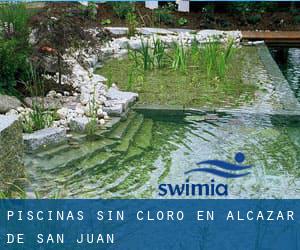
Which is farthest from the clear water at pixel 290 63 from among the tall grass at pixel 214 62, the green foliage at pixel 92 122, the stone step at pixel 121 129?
the green foliage at pixel 92 122

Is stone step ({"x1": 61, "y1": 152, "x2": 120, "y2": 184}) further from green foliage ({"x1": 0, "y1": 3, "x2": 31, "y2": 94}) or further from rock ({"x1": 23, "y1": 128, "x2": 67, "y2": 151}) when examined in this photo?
green foliage ({"x1": 0, "y1": 3, "x2": 31, "y2": 94})

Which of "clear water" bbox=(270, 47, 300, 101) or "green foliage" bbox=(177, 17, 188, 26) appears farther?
"green foliage" bbox=(177, 17, 188, 26)

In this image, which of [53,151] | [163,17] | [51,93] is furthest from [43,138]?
[163,17]

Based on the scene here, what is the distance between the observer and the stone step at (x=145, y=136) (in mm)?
5180

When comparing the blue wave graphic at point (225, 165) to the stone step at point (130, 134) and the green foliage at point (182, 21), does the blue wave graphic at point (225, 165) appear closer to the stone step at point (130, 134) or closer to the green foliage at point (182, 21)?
the stone step at point (130, 134)

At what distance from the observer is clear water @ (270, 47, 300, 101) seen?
7.93 meters

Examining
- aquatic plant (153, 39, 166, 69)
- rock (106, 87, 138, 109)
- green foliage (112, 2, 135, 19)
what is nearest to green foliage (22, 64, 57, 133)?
rock (106, 87, 138, 109)

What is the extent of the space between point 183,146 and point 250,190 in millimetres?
963

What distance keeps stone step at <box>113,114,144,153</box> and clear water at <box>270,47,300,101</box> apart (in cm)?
201

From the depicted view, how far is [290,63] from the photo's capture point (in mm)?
9359

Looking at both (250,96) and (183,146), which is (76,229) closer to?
(183,146)

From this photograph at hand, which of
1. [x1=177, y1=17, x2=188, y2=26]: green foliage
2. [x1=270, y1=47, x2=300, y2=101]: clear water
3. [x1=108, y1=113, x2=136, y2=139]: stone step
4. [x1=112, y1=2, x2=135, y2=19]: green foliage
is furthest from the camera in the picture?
[x1=177, y1=17, x2=188, y2=26]: green foliage

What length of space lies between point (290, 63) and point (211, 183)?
542 cm

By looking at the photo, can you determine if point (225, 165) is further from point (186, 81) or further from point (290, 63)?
point (290, 63)
